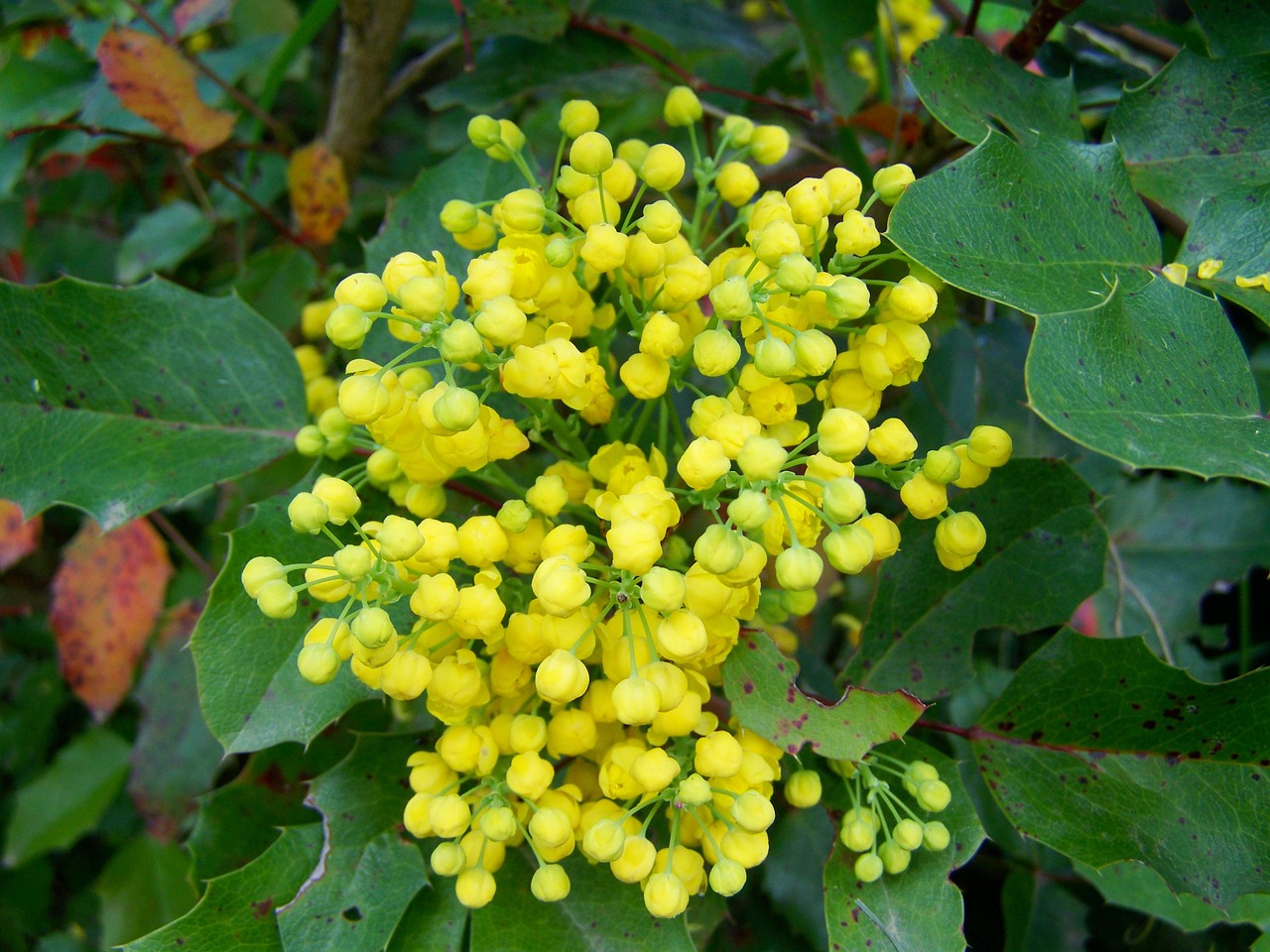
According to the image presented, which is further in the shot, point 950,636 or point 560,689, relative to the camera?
point 950,636

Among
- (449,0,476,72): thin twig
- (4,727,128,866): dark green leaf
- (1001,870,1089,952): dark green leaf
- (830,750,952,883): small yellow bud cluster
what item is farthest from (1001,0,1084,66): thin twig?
(4,727,128,866): dark green leaf

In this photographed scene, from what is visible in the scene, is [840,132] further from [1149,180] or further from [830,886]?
[830,886]

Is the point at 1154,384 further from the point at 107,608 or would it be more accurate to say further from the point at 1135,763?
the point at 107,608

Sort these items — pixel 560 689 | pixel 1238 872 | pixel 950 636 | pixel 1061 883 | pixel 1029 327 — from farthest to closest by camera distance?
pixel 1029 327 < pixel 1061 883 < pixel 950 636 < pixel 1238 872 < pixel 560 689

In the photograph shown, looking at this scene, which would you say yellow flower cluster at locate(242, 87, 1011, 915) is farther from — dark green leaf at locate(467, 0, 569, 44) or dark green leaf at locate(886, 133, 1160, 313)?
dark green leaf at locate(467, 0, 569, 44)

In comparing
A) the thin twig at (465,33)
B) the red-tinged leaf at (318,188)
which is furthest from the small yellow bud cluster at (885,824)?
the red-tinged leaf at (318,188)

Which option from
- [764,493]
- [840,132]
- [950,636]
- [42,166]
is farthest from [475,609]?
[42,166]
